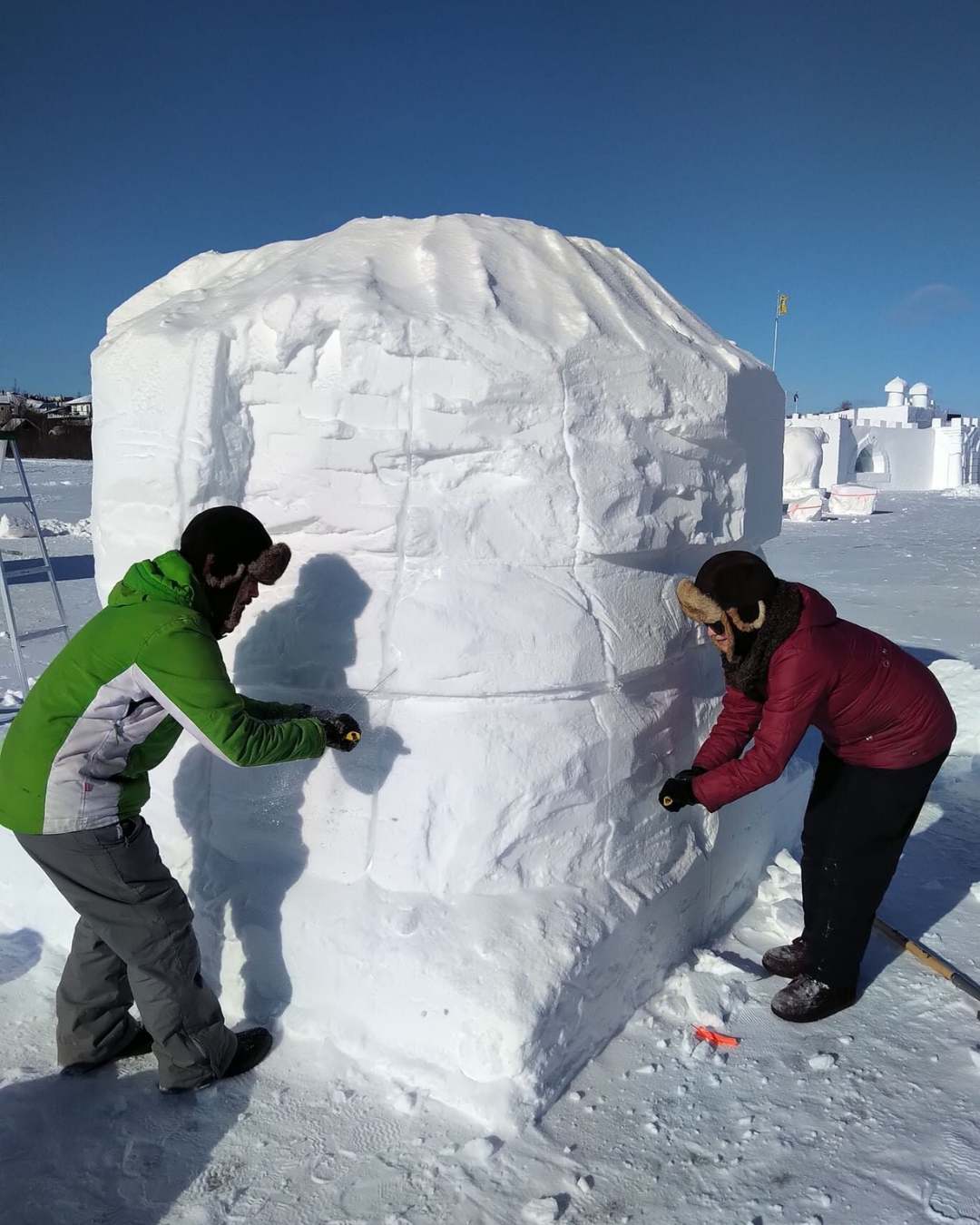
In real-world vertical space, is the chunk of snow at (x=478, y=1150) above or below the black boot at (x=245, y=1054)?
below

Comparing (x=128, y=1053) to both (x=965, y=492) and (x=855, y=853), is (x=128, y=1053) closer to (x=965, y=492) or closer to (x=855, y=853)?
(x=855, y=853)

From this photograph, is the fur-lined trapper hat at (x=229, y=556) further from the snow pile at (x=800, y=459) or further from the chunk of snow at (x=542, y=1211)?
A: the snow pile at (x=800, y=459)

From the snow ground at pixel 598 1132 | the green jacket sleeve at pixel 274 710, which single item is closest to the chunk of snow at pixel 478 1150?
the snow ground at pixel 598 1132

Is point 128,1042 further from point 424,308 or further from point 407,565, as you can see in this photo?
point 424,308

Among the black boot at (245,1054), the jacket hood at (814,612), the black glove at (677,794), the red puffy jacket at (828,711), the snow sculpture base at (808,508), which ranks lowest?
the black boot at (245,1054)

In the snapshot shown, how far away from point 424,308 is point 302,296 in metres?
0.27

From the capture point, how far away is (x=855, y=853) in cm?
222

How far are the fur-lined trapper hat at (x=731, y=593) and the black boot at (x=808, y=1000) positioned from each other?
871mm

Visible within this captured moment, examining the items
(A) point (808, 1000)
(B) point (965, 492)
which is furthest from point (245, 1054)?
(B) point (965, 492)

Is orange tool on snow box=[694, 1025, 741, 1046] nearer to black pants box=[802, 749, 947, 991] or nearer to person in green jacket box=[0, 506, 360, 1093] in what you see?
black pants box=[802, 749, 947, 991]

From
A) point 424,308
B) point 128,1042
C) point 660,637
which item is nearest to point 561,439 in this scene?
point 424,308

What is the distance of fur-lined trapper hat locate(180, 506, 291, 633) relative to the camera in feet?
5.77

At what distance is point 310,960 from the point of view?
204cm

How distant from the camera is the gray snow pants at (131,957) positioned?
1.79 meters
